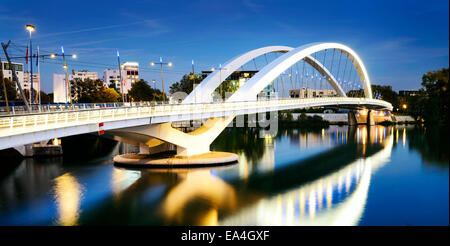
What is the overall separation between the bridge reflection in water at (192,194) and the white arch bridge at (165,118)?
2587mm

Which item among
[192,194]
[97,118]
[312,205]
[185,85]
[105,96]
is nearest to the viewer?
[97,118]

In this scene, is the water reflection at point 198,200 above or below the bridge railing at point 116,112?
below

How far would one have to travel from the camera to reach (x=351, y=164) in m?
28.3

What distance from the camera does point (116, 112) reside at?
18.6 meters

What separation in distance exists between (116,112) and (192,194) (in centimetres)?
533

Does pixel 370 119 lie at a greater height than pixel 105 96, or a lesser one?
lesser

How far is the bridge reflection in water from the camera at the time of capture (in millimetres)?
15219

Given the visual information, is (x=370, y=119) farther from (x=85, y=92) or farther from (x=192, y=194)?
(x=192, y=194)

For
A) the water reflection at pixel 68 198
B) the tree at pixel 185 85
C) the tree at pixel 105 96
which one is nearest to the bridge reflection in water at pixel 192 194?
the water reflection at pixel 68 198

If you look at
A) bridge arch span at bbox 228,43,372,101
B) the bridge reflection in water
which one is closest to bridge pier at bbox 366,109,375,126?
bridge arch span at bbox 228,43,372,101

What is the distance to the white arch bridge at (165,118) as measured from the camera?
524 inches

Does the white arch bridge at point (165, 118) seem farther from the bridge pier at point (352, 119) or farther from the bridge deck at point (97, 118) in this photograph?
the bridge pier at point (352, 119)

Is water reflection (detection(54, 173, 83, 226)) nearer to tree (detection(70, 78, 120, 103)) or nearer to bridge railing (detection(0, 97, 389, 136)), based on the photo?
bridge railing (detection(0, 97, 389, 136))

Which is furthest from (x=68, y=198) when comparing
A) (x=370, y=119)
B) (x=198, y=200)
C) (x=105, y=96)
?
(x=370, y=119)
